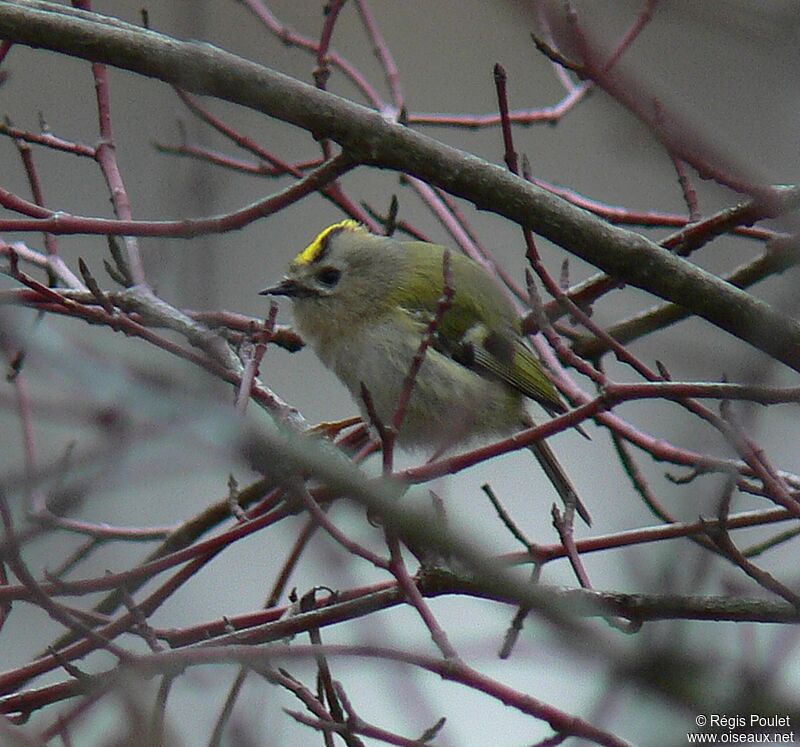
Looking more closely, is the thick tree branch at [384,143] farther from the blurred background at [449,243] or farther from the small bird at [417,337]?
the small bird at [417,337]

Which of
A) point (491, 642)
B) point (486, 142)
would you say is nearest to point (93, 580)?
point (491, 642)

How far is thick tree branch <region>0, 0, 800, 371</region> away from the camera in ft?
5.24

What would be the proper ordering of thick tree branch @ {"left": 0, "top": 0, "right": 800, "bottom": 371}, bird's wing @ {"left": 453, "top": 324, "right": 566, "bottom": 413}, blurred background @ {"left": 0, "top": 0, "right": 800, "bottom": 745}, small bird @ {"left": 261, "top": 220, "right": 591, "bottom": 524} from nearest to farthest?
blurred background @ {"left": 0, "top": 0, "right": 800, "bottom": 745}, thick tree branch @ {"left": 0, "top": 0, "right": 800, "bottom": 371}, small bird @ {"left": 261, "top": 220, "right": 591, "bottom": 524}, bird's wing @ {"left": 453, "top": 324, "right": 566, "bottom": 413}

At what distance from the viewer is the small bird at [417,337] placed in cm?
267

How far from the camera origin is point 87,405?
79 cm

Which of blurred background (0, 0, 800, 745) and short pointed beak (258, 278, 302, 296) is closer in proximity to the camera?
blurred background (0, 0, 800, 745)

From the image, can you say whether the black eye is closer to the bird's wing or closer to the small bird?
the small bird

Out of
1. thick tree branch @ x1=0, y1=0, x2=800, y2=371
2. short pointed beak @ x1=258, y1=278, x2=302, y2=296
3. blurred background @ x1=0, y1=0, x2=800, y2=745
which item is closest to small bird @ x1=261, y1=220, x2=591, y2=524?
short pointed beak @ x1=258, y1=278, x2=302, y2=296

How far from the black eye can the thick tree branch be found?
3.83ft

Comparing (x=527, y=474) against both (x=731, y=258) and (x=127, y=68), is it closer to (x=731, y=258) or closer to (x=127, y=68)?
(x=731, y=258)

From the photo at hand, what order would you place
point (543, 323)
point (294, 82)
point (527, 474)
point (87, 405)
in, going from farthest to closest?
point (527, 474), point (294, 82), point (543, 323), point (87, 405)

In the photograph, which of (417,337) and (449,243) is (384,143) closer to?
(417,337)

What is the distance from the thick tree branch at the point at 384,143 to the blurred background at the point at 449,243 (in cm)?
6

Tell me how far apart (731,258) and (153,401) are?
2340 mm
